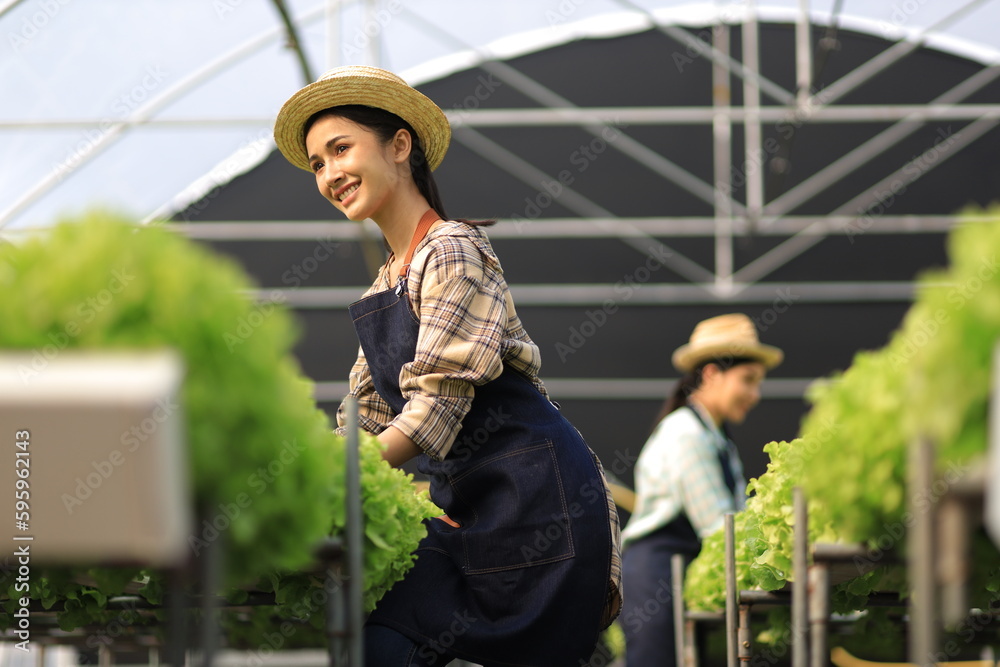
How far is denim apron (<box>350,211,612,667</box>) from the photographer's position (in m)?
2.14

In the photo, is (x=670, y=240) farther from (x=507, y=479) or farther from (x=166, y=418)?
(x=166, y=418)

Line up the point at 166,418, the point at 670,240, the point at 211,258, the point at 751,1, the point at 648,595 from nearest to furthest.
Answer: the point at 166,418
the point at 211,258
the point at 648,595
the point at 751,1
the point at 670,240

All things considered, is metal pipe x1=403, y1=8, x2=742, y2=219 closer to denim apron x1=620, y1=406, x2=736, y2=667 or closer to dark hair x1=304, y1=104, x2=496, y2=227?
denim apron x1=620, y1=406, x2=736, y2=667

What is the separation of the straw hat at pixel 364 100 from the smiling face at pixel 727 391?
2149 mm

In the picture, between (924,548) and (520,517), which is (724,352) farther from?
(924,548)

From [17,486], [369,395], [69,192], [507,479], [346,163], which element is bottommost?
[17,486]

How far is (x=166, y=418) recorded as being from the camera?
1077 mm

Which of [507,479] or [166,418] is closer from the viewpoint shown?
[166,418]

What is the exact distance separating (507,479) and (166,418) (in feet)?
3.88

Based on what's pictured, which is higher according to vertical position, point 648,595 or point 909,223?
point 909,223

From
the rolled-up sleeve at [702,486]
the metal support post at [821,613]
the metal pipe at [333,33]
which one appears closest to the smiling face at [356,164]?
the metal support post at [821,613]

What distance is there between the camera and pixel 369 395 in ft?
8.23

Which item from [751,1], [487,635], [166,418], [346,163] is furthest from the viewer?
[751,1]

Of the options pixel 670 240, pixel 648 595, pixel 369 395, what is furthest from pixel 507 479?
pixel 670 240
